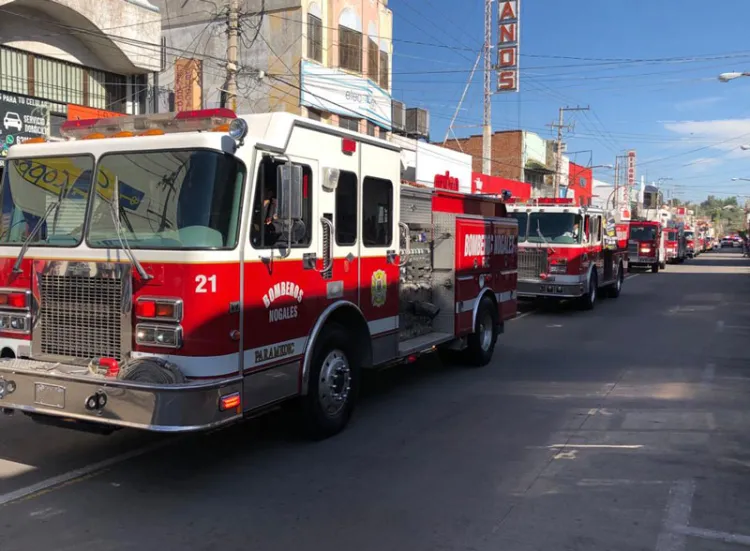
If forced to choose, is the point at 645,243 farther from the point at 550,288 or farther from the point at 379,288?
the point at 379,288

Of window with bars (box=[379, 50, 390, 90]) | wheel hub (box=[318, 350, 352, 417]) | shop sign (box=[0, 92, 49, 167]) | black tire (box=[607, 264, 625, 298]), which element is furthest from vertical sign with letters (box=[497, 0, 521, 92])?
wheel hub (box=[318, 350, 352, 417])

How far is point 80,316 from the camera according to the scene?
5.23m

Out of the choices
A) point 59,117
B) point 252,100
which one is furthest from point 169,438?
point 252,100

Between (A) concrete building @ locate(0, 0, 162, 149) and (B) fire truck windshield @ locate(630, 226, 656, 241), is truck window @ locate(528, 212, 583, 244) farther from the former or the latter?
(B) fire truck windshield @ locate(630, 226, 656, 241)

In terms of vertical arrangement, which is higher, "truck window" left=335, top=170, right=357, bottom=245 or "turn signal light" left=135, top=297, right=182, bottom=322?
"truck window" left=335, top=170, right=357, bottom=245

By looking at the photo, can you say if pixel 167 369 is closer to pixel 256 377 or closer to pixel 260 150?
pixel 256 377

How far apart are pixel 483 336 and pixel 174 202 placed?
6.03 meters

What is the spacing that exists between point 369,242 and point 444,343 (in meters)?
2.52

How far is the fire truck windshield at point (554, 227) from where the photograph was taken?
54.1 feet

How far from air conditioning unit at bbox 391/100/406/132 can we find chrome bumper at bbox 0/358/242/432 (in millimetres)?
24832

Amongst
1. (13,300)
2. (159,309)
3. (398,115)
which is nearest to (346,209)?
(159,309)

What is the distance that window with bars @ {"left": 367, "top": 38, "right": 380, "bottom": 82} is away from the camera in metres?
26.1

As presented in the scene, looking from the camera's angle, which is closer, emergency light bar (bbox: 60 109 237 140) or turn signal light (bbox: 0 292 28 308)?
emergency light bar (bbox: 60 109 237 140)

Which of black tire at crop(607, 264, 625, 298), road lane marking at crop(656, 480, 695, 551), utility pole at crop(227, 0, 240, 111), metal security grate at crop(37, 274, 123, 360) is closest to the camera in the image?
road lane marking at crop(656, 480, 695, 551)
